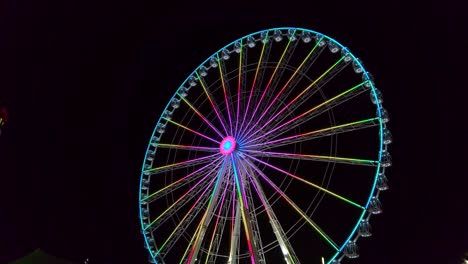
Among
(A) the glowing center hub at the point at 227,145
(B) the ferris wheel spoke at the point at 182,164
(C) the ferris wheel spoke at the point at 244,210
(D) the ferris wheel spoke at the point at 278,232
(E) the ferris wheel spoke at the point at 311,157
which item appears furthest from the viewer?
(B) the ferris wheel spoke at the point at 182,164

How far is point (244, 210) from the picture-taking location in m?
15.8

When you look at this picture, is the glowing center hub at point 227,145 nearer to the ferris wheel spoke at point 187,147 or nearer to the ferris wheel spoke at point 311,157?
the ferris wheel spoke at point 187,147

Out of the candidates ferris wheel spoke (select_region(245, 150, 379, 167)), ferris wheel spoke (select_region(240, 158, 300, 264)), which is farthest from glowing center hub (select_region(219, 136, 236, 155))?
ferris wheel spoke (select_region(240, 158, 300, 264))

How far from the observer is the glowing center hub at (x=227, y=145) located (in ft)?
57.0

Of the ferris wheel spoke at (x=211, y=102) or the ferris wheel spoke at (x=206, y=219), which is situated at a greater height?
the ferris wheel spoke at (x=211, y=102)

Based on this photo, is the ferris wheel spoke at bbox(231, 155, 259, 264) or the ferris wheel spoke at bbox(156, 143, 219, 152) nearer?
the ferris wheel spoke at bbox(231, 155, 259, 264)

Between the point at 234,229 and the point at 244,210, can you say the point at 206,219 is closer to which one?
the point at 234,229

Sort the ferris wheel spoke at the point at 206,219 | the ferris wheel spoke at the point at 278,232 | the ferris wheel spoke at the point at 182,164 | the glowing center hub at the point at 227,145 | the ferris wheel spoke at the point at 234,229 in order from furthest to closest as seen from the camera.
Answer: the ferris wheel spoke at the point at 182,164 → the glowing center hub at the point at 227,145 → the ferris wheel spoke at the point at 206,219 → the ferris wheel spoke at the point at 234,229 → the ferris wheel spoke at the point at 278,232

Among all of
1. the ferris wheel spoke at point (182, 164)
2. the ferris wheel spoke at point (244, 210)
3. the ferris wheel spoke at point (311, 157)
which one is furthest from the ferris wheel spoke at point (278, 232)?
the ferris wheel spoke at point (182, 164)

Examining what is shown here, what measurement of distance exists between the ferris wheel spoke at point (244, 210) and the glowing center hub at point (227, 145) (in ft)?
1.08

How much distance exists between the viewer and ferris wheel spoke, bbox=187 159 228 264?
16.0 metres

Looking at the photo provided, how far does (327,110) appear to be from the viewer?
17.4 meters

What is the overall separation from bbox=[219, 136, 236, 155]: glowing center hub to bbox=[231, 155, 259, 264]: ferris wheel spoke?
329 millimetres

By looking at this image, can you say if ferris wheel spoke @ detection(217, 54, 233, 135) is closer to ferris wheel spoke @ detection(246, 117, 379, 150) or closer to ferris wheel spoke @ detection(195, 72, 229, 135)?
ferris wheel spoke @ detection(195, 72, 229, 135)
